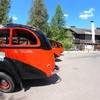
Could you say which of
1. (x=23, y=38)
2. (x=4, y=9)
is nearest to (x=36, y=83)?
(x=23, y=38)

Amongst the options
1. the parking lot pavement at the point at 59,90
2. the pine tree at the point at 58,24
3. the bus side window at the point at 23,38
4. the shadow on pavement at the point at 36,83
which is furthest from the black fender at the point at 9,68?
the pine tree at the point at 58,24

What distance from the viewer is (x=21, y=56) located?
8844 millimetres

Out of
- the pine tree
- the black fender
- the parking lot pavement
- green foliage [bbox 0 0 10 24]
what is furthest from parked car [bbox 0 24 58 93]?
the pine tree

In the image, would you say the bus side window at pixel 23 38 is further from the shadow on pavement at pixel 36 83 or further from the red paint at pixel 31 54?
the shadow on pavement at pixel 36 83

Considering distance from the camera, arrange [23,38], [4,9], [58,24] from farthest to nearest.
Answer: [58,24] < [4,9] < [23,38]

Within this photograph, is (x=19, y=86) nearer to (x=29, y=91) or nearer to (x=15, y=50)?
(x=29, y=91)

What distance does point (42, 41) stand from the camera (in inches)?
360

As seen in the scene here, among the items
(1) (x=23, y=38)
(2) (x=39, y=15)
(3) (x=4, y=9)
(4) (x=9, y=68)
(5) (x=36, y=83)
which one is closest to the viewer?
(4) (x=9, y=68)

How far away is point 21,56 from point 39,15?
47.3 m

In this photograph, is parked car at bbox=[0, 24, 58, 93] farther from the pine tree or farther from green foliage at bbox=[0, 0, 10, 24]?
the pine tree

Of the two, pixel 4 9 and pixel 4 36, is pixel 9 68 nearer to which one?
pixel 4 36

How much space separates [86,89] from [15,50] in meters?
3.04

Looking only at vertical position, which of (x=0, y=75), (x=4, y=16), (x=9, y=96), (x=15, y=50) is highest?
(x=4, y=16)

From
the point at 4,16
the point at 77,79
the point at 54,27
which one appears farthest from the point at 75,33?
the point at 77,79
